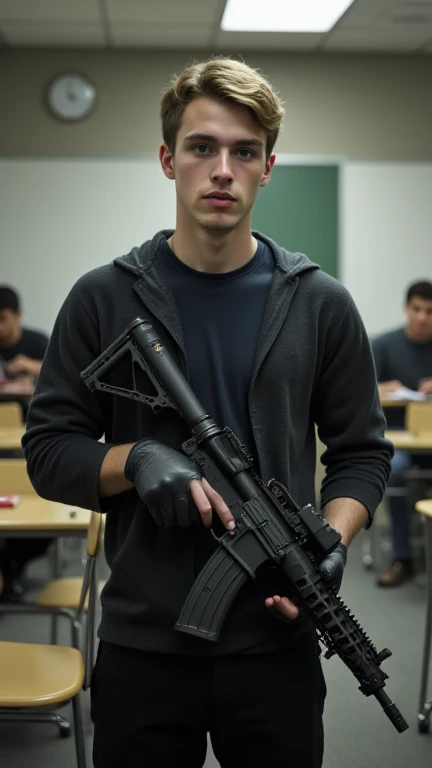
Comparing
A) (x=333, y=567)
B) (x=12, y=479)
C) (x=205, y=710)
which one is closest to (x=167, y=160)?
(x=333, y=567)

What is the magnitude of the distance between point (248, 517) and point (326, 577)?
0.43 ft

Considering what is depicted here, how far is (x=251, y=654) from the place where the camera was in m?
1.15

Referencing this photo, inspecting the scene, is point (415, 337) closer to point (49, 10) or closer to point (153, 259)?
point (49, 10)

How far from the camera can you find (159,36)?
6.11 m

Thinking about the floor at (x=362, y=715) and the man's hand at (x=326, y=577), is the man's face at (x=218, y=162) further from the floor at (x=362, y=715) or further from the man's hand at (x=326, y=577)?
the floor at (x=362, y=715)

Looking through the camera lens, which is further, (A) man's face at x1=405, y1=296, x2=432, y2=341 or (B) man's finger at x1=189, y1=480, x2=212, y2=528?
(A) man's face at x1=405, y1=296, x2=432, y2=341

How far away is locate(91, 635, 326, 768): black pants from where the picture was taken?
1.14m

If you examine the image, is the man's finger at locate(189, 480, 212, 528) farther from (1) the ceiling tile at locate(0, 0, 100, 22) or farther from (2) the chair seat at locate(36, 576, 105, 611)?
(1) the ceiling tile at locate(0, 0, 100, 22)

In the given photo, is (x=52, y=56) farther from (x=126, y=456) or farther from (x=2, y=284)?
(x=126, y=456)

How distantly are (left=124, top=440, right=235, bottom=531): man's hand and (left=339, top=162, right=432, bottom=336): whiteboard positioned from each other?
18.2ft

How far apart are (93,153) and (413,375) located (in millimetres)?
2927

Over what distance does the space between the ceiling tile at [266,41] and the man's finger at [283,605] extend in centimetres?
556

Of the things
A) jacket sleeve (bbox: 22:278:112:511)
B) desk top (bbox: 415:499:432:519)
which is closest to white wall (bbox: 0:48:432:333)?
desk top (bbox: 415:499:432:519)

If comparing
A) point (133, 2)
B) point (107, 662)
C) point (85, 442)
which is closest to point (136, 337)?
point (85, 442)
